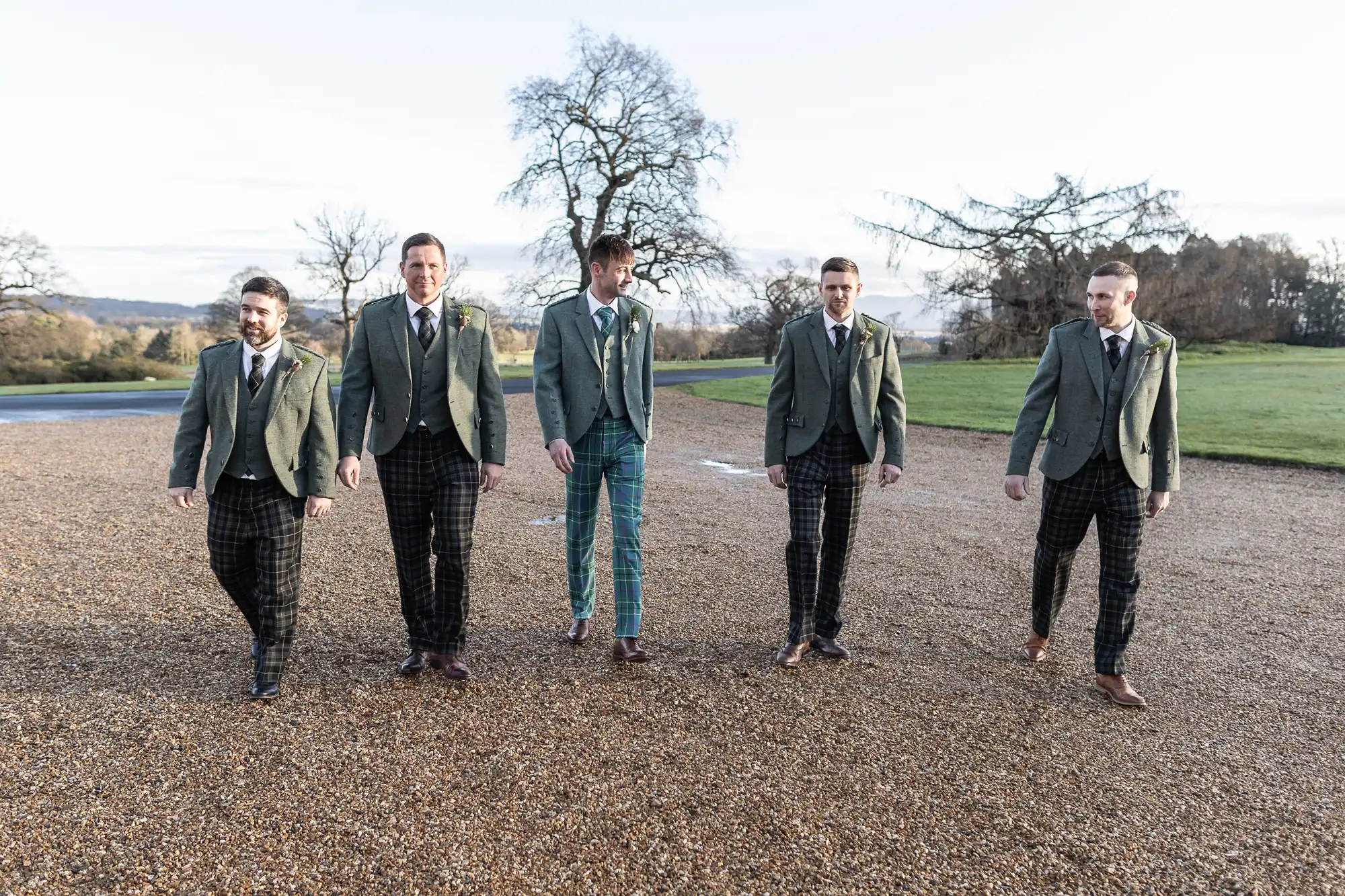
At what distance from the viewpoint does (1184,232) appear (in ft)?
68.2

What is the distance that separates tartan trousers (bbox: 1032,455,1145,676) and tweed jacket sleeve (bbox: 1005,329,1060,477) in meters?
0.18

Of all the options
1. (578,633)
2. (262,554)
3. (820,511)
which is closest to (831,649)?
(820,511)

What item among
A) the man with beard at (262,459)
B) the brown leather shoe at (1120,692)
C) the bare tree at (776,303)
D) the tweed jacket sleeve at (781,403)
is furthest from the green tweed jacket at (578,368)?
the bare tree at (776,303)

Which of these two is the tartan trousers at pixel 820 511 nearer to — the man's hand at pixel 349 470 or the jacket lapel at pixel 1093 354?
the jacket lapel at pixel 1093 354

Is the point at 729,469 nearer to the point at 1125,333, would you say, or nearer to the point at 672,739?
the point at 1125,333

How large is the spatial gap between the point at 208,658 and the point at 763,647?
2.95 meters

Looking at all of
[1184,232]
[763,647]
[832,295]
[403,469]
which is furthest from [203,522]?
[1184,232]

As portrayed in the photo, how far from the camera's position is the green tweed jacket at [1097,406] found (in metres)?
4.37

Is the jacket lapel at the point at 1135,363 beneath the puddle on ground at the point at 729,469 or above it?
above

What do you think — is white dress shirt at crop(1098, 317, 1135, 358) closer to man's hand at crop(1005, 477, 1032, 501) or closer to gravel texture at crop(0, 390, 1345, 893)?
man's hand at crop(1005, 477, 1032, 501)

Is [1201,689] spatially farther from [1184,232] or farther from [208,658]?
[1184,232]

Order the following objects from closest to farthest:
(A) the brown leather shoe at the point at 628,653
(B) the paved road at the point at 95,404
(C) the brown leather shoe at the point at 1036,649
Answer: (A) the brown leather shoe at the point at 628,653
(C) the brown leather shoe at the point at 1036,649
(B) the paved road at the point at 95,404

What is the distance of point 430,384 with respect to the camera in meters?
4.28

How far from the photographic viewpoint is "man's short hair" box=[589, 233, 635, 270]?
178 inches
